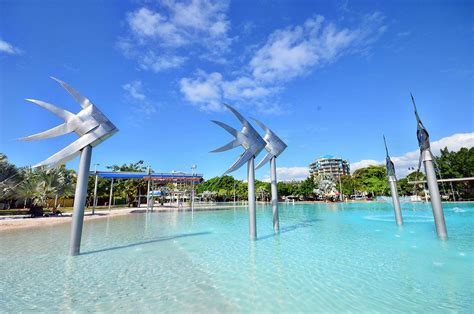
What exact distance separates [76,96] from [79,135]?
1337 millimetres

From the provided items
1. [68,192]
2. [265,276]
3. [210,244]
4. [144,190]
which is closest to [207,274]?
[265,276]

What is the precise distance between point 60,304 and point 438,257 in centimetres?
926

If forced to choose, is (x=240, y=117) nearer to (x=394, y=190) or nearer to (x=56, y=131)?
(x=56, y=131)

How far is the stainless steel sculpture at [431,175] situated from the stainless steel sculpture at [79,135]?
12.8 meters

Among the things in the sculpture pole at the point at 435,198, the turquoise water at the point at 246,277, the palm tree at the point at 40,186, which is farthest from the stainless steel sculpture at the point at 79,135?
the palm tree at the point at 40,186

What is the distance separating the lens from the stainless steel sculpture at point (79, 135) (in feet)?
25.8

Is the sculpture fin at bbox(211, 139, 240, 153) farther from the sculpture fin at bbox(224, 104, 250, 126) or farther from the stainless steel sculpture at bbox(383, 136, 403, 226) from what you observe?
the stainless steel sculpture at bbox(383, 136, 403, 226)

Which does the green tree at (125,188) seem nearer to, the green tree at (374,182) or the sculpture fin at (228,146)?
the sculpture fin at (228,146)

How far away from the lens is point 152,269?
630 centimetres

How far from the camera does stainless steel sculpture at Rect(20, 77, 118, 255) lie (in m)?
7.88

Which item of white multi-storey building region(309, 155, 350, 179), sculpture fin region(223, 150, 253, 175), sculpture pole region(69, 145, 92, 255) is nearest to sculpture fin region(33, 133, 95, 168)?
sculpture pole region(69, 145, 92, 255)

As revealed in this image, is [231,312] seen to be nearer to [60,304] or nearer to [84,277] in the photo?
[60,304]

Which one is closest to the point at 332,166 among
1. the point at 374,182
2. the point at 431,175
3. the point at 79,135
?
the point at 374,182

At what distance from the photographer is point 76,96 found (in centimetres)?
826
